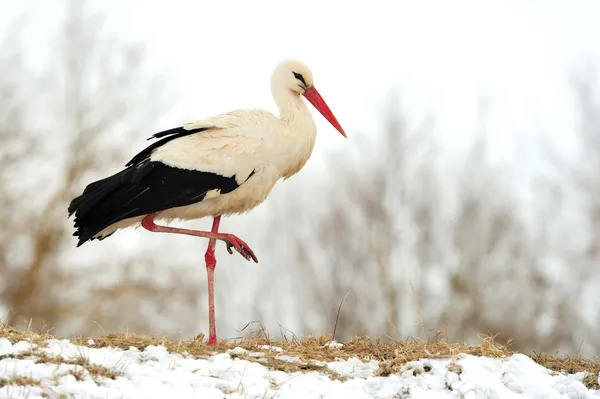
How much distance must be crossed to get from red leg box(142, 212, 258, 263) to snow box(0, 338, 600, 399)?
161 cm

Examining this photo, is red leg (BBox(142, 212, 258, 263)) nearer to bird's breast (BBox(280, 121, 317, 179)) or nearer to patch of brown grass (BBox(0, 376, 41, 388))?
bird's breast (BBox(280, 121, 317, 179))

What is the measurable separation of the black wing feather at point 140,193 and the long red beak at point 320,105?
1493mm

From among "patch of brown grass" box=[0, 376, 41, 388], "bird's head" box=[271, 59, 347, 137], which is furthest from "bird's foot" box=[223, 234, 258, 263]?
"patch of brown grass" box=[0, 376, 41, 388]

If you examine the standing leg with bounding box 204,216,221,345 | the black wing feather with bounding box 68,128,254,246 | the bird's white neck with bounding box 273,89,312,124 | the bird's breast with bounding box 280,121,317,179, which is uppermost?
the bird's white neck with bounding box 273,89,312,124

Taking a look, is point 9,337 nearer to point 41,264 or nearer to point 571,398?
point 571,398

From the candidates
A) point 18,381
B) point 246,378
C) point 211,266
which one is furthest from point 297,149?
point 18,381

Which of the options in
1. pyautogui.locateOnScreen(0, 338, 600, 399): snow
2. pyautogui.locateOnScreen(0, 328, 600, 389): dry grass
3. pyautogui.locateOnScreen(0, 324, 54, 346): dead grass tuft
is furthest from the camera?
pyautogui.locateOnScreen(0, 328, 600, 389): dry grass

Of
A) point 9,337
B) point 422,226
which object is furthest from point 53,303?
point 9,337

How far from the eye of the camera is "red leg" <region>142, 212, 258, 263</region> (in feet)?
23.5

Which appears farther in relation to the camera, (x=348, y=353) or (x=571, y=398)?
(x=348, y=353)

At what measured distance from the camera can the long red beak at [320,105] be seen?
839cm

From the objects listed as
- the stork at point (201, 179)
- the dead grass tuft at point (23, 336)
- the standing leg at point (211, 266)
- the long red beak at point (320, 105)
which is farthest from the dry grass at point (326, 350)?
the long red beak at point (320, 105)

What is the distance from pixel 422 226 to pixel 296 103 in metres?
11.0

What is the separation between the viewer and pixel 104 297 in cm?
1658
